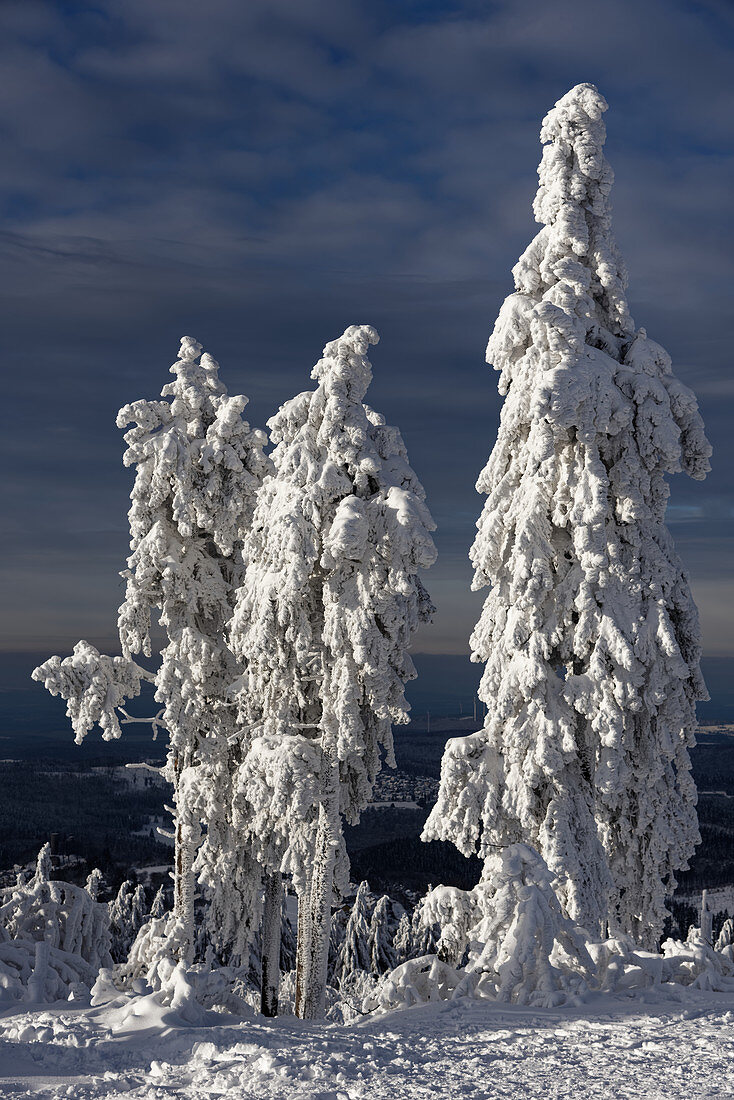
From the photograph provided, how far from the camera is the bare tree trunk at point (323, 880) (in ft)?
55.7

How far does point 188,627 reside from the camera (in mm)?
19422

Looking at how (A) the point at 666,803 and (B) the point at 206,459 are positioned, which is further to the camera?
(B) the point at 206,459

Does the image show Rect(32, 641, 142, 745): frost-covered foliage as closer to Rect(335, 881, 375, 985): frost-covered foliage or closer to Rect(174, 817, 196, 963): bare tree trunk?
Rect(174, 817, 196, 963): bare tree trunk

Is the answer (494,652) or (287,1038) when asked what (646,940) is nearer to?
(494,652)

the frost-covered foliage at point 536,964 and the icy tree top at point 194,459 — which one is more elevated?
the icy tree top at point 194,459

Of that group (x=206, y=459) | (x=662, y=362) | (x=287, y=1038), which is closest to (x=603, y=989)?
(x=287, y=1038)

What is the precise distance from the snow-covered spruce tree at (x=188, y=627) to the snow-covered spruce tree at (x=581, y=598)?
19.3 ft

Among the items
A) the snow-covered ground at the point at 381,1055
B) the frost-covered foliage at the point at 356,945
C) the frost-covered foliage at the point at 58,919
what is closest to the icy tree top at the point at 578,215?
the snow-covered ground at the point at 381,1055

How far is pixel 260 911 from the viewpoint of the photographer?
67.2 feet

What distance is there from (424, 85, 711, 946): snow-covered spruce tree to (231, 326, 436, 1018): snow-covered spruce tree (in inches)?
69.1

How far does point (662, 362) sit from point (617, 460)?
1870mm

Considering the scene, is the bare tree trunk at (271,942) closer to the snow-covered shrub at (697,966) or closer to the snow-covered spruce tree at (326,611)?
the snow-covered spruce tree at (326,611)

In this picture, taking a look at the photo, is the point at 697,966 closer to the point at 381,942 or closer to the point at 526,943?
the point at 526,943

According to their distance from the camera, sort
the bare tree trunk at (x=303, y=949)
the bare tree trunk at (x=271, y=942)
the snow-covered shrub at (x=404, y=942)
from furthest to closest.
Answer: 1. the snow-covered shrub at (x=404, y=942)
2. the bare tree trunk at (x=271, y=942)
3. the bare tree trunk at (x=303, y=949)
